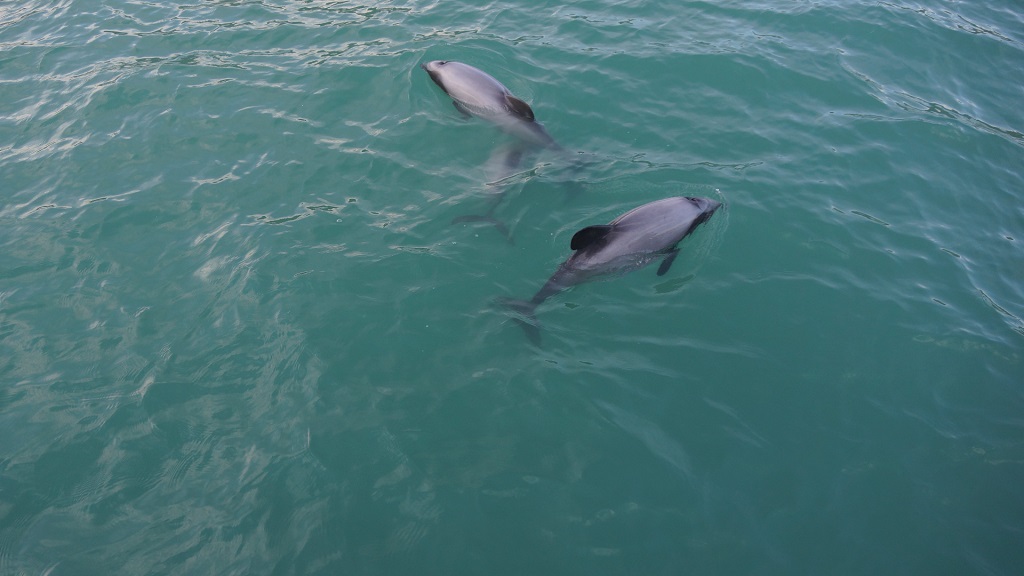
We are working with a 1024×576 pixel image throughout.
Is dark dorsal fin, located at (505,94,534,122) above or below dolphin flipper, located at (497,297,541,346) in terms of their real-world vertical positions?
above

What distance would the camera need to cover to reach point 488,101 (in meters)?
10.8

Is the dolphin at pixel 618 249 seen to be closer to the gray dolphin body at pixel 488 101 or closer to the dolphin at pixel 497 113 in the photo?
the dolphin at pixel 497 113

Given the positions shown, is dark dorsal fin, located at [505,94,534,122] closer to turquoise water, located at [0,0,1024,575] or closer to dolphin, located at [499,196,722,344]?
turquoise water, located at [0,0,1024,575]

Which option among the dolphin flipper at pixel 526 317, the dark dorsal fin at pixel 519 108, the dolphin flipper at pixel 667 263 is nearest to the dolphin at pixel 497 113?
the dark dorsal fin at pixel 519 108

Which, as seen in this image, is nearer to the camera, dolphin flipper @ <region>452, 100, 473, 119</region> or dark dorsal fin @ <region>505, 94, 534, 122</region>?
dark dorsal fin @ <region>505, 94, 534, 122</region>

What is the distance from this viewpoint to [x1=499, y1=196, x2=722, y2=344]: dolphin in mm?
8133

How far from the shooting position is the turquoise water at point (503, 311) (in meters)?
6.39

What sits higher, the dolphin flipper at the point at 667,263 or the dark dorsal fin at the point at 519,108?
the dark dorsal fin at the point at 519,108

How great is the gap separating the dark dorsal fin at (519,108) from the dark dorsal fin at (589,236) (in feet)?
10.7

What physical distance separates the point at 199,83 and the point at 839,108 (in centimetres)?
1277

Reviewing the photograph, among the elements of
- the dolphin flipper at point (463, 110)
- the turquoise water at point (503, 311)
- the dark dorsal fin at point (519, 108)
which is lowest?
the turquoise water at point (503, 311)

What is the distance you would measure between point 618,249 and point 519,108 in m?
3.64

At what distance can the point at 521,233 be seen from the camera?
917 cm

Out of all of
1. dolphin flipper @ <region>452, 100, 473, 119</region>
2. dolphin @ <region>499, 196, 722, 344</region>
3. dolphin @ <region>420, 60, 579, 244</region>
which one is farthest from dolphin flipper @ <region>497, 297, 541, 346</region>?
dolphin flipper @ <region>452, 100, 473, 119</region>
